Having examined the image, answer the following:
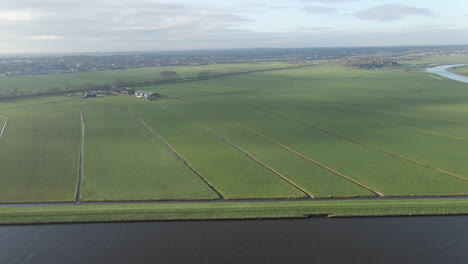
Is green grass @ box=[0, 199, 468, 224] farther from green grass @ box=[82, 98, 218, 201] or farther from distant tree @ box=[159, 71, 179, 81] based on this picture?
distant tree @ box=[159, 71, 179, 81]

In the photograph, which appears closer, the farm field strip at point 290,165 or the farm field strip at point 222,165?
the farm field strip at point 290,165

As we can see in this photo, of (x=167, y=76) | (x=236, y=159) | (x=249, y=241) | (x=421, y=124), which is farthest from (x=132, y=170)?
(x=167, y=76)

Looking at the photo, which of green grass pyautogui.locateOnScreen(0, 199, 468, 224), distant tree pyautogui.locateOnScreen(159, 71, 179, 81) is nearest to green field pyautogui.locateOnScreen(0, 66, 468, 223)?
green grass pyautogui.locateOnScreen(0, 199, 468, 224)

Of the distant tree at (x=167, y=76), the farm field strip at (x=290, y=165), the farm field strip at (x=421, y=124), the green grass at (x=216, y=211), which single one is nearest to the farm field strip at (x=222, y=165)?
the farm field strip at (x=290, y=165)

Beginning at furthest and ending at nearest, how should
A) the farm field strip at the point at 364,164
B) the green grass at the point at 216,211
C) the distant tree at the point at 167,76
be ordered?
the distant tree at the point at 167,76 < the farm field strip at the point at 364,164 < the green grass at the point at 216,211

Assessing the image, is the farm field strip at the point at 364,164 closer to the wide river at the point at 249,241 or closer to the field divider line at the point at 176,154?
the wide river at the point at 249,241

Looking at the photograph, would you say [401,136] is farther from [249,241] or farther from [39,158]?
[39,158]

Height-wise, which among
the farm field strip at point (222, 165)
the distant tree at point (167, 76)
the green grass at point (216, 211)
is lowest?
the green grass at point (216, 211)

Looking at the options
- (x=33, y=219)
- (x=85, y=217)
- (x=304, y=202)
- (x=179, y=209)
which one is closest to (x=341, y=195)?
(x=304, y=202)
